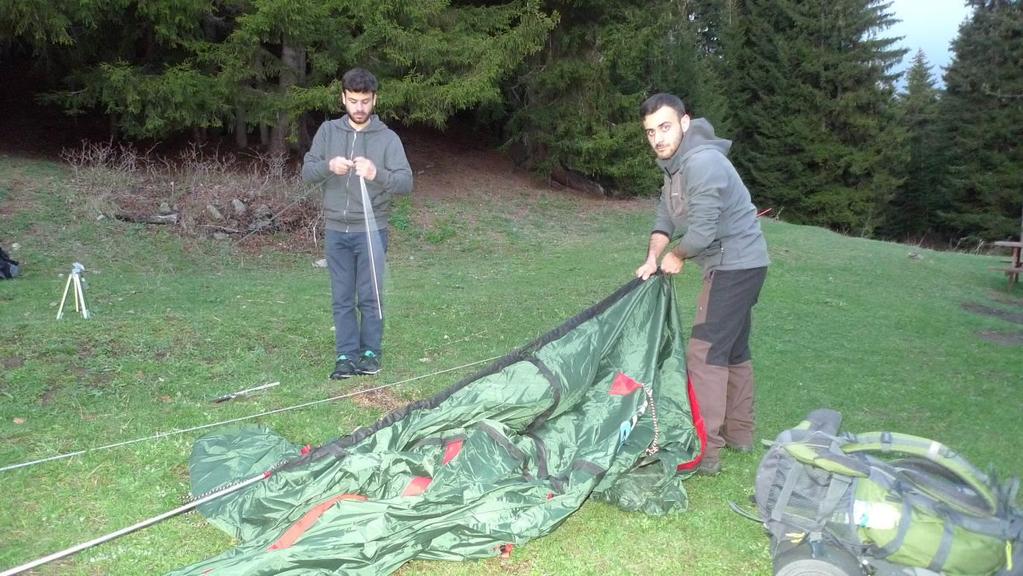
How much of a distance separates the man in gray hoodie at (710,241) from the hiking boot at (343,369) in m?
2.33

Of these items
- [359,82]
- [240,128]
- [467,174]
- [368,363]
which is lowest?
[368,363]

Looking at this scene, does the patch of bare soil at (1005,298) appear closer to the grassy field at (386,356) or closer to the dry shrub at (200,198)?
the grassy field at (386,356)

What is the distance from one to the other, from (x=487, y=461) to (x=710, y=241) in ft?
4.77

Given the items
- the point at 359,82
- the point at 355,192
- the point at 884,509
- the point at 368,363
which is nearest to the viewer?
the point at 884,509

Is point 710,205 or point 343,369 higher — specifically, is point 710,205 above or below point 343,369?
above

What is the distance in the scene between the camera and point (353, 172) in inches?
195

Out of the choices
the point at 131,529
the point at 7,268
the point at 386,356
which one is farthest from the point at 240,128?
the point at 131,529

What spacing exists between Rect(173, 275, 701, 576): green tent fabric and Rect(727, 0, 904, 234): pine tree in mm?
29417

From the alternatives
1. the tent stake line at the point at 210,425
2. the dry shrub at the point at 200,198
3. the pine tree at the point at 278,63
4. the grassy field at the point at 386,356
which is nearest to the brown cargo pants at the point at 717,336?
the grassy field at the point at 386,356

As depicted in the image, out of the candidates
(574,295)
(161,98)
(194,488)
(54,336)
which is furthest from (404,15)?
(194,488)

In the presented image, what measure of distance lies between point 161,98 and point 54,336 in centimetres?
792

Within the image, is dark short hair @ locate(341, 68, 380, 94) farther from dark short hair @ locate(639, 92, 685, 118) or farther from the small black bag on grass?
the small black bag on grass

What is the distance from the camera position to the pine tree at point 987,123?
100 feet

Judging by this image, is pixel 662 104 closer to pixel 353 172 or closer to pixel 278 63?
pixel 353 172
